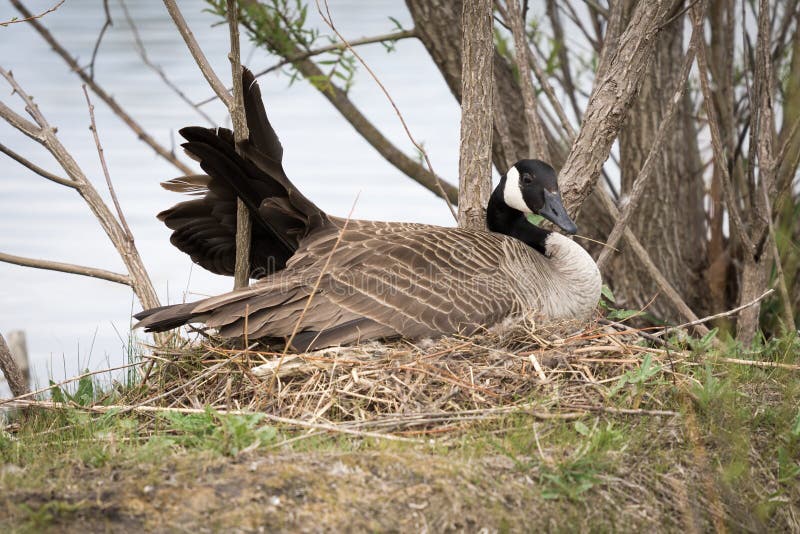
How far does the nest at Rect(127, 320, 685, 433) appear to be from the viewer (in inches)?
170

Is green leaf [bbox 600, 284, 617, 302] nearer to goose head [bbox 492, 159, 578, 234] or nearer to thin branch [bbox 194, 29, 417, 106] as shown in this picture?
goose head [bbox 492, 159, 578, 234]

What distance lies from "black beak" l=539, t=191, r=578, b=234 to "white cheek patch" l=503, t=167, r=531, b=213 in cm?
20

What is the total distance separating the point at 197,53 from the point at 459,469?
3312 mm

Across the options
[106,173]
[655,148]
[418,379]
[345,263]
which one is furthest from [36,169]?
[655,148]

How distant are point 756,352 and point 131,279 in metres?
4.06

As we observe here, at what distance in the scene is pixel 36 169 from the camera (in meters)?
5.52

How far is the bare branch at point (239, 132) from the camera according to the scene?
5.06 m

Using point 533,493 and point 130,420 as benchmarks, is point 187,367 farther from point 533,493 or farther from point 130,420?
point 533,493

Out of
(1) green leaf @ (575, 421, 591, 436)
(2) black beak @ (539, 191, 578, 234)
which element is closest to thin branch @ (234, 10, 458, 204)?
(2) black beak @ (539, 191, 578, 234)

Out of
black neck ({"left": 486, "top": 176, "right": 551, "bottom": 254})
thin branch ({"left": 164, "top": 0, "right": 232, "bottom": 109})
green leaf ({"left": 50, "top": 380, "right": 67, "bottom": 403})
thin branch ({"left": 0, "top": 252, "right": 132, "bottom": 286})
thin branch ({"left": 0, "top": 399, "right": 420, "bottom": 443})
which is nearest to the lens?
thin branch ({"left": 0, "top": 399, "right": 420, "bottom": 443})

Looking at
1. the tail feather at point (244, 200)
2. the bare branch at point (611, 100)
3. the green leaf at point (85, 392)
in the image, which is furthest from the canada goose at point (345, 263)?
the green leaf at point (85, 392)

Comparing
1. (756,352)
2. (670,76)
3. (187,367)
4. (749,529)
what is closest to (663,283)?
(756,352)

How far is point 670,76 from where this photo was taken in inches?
322

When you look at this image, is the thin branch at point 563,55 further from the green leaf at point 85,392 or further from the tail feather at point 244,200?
the green leaf at point 85,392
